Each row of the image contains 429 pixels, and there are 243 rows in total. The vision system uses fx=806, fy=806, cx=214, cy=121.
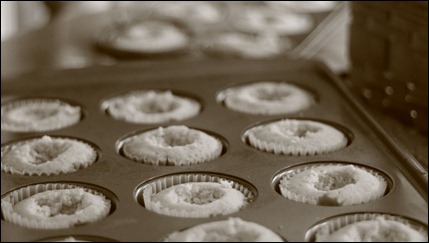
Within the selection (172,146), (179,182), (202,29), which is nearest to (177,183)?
(179,182)

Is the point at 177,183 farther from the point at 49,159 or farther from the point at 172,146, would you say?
the point at 49,159

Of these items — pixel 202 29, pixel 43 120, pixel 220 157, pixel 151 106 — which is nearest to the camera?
pixel 220 157

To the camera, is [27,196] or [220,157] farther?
[220,157]

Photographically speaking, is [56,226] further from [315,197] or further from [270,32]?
[270,32]

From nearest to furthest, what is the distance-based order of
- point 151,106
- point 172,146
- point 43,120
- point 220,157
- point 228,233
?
point 228,233
point 220,157
point 172,146
point 43,120
point 151,106

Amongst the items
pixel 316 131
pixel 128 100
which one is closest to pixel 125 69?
pixel 128 100

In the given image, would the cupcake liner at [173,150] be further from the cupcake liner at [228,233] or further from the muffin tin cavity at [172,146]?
the cupcake liner at [228,233]

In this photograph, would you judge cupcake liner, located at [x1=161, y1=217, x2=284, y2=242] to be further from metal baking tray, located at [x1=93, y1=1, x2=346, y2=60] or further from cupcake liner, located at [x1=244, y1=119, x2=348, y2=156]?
metal baking tray, located at [x1=93, y1=1, x2=346, y2=60]

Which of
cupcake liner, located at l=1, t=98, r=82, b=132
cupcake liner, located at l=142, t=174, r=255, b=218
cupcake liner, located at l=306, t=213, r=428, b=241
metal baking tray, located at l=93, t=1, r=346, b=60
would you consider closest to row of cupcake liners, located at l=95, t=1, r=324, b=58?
metal baking tray, located at l=93, t=1, r=346, b=60
